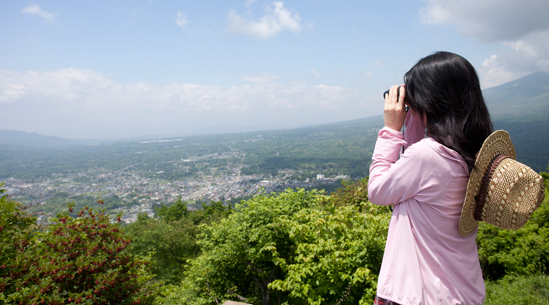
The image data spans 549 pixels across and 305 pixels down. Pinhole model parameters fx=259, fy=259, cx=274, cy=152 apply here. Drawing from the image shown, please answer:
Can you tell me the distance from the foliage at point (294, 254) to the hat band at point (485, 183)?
2653mm

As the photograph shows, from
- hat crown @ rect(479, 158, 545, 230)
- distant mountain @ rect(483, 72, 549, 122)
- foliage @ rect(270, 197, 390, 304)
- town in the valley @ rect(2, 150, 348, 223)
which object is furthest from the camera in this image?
distant mountain @ rect(483, 72, 549, 122)

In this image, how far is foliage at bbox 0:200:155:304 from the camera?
10.4 ft

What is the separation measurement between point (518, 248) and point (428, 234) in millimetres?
7894

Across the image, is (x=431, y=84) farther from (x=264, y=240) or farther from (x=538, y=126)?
(x=538, y=126)

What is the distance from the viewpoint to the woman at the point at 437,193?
3.25 ft

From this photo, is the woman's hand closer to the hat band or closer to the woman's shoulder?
the woman's shoulder

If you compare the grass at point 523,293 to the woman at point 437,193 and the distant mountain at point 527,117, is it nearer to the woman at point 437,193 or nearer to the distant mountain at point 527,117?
the distant mountain at point 527,117

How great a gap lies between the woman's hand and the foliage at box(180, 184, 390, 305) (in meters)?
2.73

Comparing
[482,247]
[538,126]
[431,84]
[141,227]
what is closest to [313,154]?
[538,126]

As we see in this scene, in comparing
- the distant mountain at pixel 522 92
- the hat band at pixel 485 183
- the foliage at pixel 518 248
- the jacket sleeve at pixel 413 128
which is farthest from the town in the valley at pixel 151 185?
the distant mountain at pixel 522 92

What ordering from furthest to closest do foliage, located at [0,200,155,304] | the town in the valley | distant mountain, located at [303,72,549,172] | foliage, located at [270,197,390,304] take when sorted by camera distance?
the town in the valley → distant mountain, located at [303,72,549,172] → foliage, located at [270,197,390,304] → foliage, located at [0,200,155,304]

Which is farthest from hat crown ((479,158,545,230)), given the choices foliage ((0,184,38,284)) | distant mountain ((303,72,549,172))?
foliage ((0,184,38,284))

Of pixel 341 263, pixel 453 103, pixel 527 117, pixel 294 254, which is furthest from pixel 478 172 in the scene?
pixel 527 117

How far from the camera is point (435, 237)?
1.02 m
